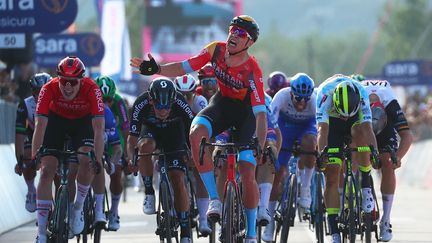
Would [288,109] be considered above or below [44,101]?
below

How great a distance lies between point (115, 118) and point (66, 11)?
5.68m

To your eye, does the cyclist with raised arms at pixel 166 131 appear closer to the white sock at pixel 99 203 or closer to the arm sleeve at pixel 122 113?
the white sock at pixel 99 203

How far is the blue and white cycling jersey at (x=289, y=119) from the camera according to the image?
15.5m

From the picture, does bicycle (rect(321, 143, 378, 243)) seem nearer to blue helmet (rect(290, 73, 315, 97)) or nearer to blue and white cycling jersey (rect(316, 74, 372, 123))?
blue and white cycling jersey (rect(316, 74, 372, 123))

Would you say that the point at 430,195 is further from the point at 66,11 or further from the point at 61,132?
the point at 61,132

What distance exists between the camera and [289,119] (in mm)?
15773

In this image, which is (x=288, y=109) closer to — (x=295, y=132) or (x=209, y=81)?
(x=295, y=132)

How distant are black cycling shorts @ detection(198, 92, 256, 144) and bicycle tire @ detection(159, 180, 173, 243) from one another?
118cm

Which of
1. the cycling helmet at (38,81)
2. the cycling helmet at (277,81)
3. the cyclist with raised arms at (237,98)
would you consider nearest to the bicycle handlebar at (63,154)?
the cyclist with raised arms at (237,98)

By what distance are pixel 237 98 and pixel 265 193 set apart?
2.14 meters

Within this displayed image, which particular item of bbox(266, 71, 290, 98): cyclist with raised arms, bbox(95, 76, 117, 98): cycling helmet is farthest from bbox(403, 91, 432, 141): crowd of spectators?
bbox(95, 76, 117, 98): cycling helmet

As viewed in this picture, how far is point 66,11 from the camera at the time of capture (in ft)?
71.3

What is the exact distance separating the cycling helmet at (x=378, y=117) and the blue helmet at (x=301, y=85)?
0.71 meters

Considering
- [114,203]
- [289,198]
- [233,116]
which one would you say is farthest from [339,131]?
[114,203]
